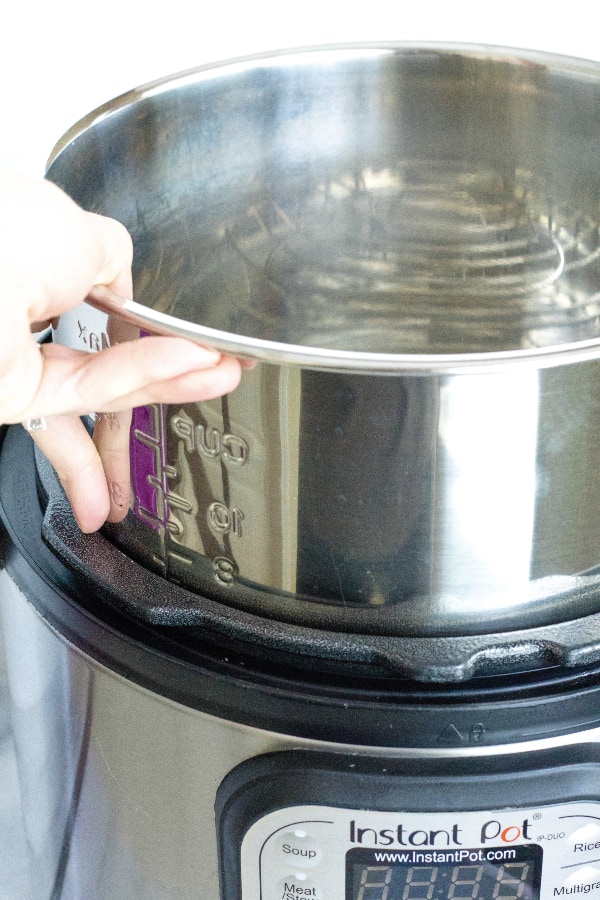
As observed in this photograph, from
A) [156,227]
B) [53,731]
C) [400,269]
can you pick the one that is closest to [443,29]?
[400,269]

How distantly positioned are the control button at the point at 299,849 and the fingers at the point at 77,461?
224 mm

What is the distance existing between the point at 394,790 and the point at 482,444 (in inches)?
7.8

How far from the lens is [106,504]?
695 millimetres

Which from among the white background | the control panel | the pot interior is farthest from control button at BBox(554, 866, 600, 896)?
the white background

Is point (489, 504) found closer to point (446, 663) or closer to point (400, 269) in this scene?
point (446, 663)

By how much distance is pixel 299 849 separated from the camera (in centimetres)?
65

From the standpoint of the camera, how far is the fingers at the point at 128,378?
54 cm

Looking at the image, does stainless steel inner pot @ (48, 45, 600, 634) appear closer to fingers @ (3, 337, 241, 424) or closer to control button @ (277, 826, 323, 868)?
fingers @ (3, 337, 241, 424)

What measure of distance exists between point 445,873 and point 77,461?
33 centimetres

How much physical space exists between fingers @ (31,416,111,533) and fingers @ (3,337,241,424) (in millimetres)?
90

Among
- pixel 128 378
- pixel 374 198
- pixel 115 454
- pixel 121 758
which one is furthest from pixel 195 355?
pixel 374 198

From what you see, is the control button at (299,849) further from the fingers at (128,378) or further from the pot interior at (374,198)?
the pot interior at (374,198)

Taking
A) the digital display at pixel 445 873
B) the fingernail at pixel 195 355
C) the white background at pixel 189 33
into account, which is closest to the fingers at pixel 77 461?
the fingernail at pixel 195 355

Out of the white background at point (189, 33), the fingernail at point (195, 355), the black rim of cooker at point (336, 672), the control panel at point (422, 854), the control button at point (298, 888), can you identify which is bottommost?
the control button at point (298, 888)
